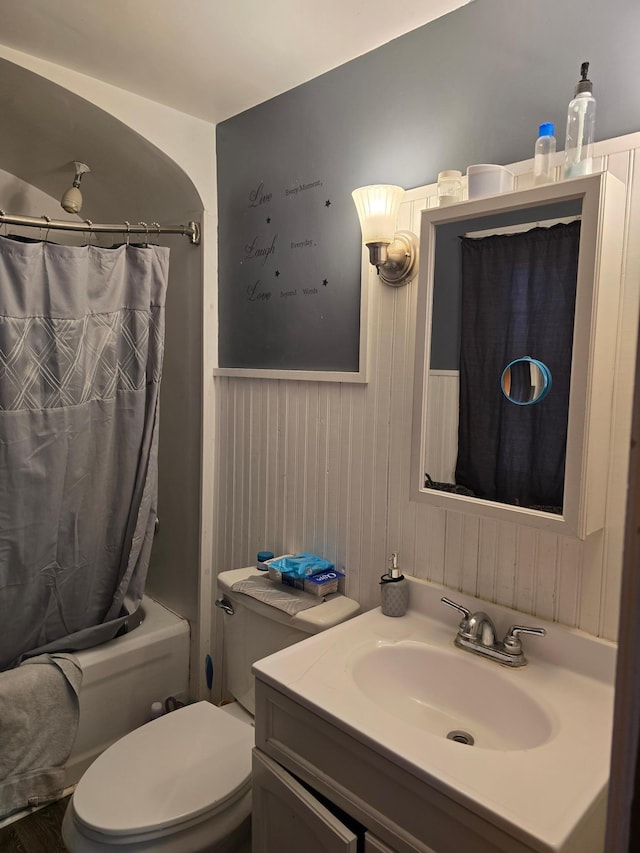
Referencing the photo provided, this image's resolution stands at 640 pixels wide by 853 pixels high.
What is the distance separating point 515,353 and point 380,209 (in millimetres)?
521

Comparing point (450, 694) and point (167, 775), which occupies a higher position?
point (450, 694)

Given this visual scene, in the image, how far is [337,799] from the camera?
108cm

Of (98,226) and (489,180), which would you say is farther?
(98,226)

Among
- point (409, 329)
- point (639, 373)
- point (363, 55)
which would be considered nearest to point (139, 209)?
point (363, 55)

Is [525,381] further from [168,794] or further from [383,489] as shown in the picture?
[168,794]

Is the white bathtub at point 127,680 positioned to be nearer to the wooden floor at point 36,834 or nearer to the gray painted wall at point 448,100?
the wooden floor at point 36,834

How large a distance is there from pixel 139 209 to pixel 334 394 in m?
1.29

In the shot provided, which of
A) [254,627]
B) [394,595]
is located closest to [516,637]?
[394,595]

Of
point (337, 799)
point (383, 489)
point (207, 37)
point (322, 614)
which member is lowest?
point (337, 799)

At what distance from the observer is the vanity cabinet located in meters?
0.90

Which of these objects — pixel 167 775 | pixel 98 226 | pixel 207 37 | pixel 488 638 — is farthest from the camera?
pixel 98 226

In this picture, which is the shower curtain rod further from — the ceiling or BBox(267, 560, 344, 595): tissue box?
BBox(267, 560, 344, 595): tissue box

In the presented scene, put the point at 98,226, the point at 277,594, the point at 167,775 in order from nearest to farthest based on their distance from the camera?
the point at 167,775, the point at 277,594, the point at 98,226

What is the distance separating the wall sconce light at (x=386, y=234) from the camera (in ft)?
4.75
